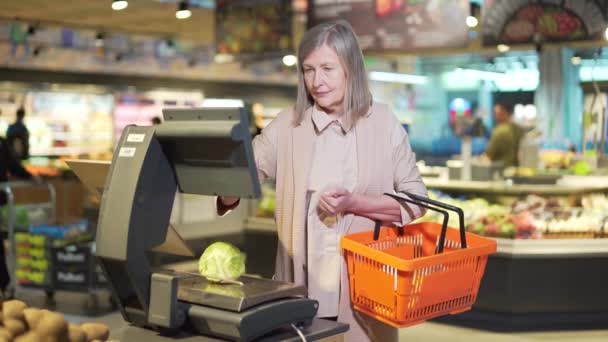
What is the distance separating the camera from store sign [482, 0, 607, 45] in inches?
291

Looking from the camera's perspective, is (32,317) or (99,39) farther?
(99,39)

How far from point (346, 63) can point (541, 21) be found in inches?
217

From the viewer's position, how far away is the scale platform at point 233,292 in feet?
6.56

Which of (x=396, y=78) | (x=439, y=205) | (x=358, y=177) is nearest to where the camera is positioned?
(x=439, y=205)

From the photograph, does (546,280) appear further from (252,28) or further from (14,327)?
(14,327)

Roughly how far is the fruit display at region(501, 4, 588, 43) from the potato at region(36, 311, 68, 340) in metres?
6.42

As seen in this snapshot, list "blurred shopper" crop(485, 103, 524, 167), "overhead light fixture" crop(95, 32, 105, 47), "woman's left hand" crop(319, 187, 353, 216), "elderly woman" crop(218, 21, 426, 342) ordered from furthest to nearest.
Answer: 1. "overhead light fixture" crop(95, 32, 105, 47)
2. "blurred shopper" crop(485, 103, 524, 167)
3. "elderly woman" crop(218, 21, 426, 342)
4. "woman's left hand" crop(319, 187, 353, 216)

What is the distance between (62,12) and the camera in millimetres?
11117

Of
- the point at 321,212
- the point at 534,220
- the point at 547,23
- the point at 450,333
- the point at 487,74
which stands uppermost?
the point at 487,74

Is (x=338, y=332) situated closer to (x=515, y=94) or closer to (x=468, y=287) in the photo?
(x=468, y=287)

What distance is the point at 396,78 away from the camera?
1958cm

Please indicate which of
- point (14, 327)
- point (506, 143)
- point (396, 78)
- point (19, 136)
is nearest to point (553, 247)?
point (506, 143)

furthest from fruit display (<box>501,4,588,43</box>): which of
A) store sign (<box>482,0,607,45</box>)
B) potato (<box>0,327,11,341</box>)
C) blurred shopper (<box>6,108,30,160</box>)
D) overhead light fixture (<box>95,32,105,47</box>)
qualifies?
blurred shopper (<box>6,108,30,160</box>)

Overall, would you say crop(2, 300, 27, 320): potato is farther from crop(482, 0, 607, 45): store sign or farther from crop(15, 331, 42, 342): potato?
crop(482, 0, 607, 45): store sign
